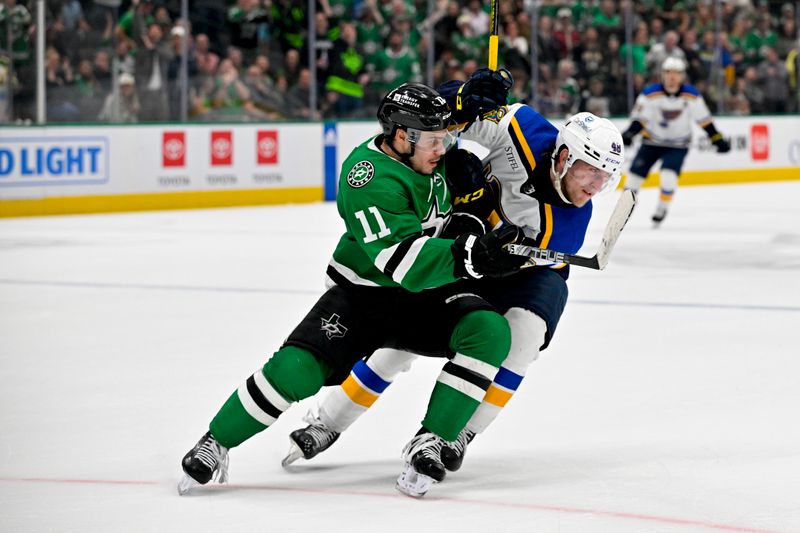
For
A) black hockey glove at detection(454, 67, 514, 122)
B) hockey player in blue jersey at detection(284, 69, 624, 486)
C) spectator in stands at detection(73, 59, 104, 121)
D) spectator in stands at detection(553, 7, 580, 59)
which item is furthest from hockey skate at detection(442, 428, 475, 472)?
spectator in stands at detection(553, 7, 580, 59)

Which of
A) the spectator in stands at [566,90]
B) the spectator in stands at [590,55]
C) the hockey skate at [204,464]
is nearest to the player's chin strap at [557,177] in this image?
the hockey skate at [204,464]

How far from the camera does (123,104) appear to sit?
1262cm

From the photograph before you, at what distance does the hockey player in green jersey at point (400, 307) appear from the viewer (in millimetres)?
3293

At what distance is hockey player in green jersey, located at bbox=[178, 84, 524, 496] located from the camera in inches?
130

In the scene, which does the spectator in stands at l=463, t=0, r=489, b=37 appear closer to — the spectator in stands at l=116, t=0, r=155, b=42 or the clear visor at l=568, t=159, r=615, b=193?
the spectator in stands at l=116, t=0, r=155, b=42

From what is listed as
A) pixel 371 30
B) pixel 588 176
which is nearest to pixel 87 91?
pixel 371 30

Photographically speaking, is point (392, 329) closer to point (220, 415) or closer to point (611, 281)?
point (220, 415)

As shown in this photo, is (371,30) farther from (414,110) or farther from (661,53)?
(414,110)

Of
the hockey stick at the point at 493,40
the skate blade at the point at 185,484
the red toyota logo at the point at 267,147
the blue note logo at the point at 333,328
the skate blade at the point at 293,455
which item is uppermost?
the hockey stick at the point at 493,40

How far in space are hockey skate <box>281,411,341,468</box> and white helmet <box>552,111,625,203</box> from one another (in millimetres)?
940

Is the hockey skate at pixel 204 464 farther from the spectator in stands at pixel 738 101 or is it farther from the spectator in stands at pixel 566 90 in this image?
the spectator in stands at pixel 738 101

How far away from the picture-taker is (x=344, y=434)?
13.5ft

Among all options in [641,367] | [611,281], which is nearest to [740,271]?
[611,281]

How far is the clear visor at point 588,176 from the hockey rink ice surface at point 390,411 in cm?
74
